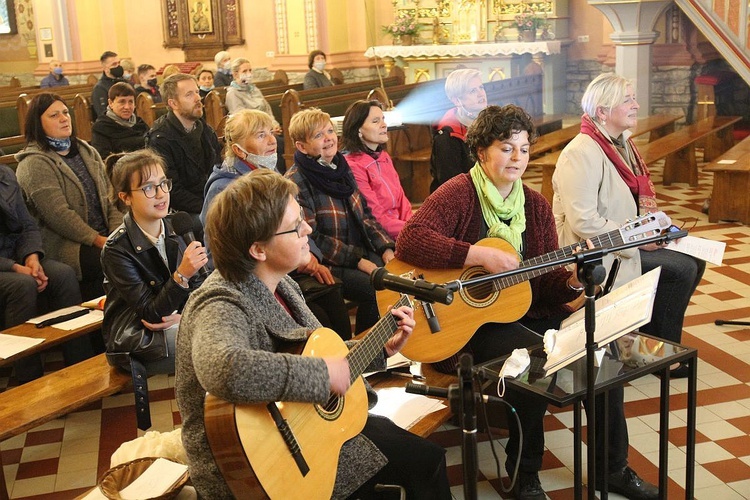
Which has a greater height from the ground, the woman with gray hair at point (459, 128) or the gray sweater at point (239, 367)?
the woman with gray hair at point (459, 128)

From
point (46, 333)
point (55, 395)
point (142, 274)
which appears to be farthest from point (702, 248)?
point (46, 333)

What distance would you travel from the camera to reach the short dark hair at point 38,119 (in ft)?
15.8

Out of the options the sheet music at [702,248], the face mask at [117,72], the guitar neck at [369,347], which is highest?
the face mask at [117,72]

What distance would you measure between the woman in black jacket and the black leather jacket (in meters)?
2.71

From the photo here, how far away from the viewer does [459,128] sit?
514cm

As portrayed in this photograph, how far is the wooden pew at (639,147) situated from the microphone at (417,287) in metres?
5.00

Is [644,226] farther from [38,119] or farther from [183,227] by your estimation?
[38,119]

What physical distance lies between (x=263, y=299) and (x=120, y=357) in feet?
4.80

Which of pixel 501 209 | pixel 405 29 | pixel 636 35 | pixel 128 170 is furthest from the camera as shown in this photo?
pixel 405 29

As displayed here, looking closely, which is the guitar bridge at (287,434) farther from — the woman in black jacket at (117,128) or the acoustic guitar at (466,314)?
the woman in black jacket at (117,128)

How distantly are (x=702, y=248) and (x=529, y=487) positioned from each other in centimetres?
131

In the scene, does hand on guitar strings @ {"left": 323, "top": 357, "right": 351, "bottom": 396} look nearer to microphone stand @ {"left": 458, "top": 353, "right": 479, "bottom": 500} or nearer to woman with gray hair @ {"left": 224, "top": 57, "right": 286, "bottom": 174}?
microphone stand @ {"left": 458, "top": 353, "right": 479, "bottom": 500}

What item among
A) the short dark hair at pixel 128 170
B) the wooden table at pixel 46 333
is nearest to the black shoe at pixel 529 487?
the short dark hair at pixel 128 170

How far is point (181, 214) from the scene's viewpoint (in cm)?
362
